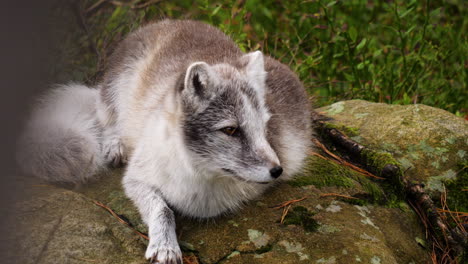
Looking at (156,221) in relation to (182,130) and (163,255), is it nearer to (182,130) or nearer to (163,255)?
(163,255)

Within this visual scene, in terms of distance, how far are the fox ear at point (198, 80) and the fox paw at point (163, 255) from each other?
3.27ft

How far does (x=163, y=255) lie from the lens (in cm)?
261

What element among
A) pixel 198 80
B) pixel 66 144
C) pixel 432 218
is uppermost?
pixel 198 80

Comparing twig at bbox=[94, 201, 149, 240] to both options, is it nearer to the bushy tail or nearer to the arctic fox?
the arctic fox

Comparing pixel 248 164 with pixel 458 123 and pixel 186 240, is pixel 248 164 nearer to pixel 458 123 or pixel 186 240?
pixel 186 240

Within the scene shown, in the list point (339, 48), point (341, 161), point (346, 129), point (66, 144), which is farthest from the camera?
point (339, 48)

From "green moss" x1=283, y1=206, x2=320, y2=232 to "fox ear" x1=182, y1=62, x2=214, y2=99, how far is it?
1.02m

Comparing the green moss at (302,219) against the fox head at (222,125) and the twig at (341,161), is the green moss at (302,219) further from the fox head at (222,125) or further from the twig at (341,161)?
the twig at (341,161)

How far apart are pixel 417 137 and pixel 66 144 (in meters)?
3.02

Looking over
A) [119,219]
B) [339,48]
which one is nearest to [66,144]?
[119,219]

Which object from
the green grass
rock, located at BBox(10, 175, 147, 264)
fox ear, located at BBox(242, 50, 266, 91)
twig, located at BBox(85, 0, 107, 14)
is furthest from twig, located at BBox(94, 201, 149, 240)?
Answer: twig, located at BBox(85, 0, 107, 14)

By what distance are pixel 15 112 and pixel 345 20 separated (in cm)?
580

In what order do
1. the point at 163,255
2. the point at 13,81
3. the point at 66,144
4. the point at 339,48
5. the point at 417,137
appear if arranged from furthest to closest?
the point at 339,48 < the point at 417,137 < the point at 66,144 < the point at 163,255 < the point at 13,81

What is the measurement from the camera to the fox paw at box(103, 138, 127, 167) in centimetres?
387
